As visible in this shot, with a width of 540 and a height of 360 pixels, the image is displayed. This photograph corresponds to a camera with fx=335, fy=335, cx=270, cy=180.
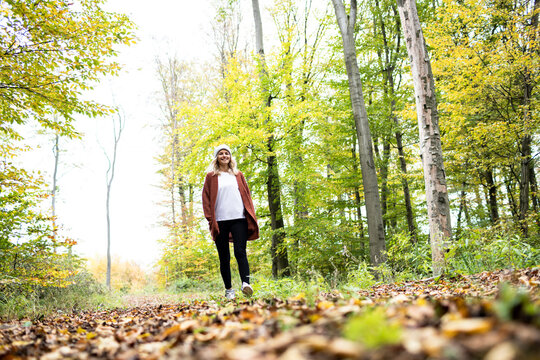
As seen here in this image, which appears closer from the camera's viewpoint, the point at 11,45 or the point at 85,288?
the point at 11,45

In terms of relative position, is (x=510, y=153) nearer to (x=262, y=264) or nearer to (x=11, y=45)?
(x=262, y=264)

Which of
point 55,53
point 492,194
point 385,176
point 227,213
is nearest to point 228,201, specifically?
point 227,213

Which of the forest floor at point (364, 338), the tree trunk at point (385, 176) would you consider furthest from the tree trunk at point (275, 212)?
the forest floor at point (364, 338)

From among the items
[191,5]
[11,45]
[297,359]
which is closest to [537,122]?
[297,359]

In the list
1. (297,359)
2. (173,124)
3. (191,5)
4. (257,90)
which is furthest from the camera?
(173,124)

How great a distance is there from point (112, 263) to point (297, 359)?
2258cm

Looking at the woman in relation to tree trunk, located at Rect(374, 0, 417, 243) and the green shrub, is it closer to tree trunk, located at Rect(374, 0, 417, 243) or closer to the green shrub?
the green shrub

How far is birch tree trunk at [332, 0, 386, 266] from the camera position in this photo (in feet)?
26.0

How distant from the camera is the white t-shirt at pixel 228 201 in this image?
443 cm

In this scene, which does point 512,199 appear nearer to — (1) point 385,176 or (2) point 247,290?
(1) point 385,176

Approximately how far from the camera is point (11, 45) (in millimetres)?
4523

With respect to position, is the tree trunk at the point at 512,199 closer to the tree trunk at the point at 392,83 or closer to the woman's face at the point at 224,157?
the tree trunk at the point at 392,83

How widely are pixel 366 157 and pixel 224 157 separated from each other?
458 cm

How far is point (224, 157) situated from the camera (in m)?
4.59
